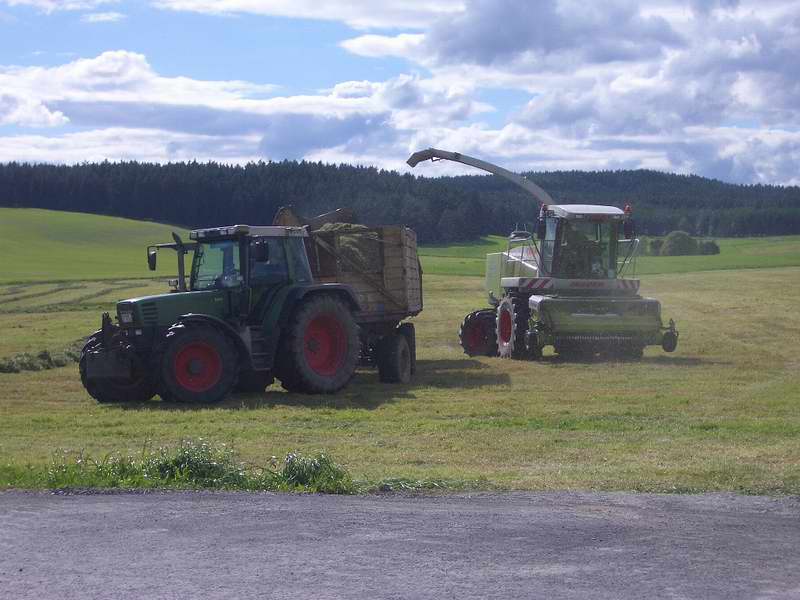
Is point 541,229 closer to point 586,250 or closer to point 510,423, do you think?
point 586,250

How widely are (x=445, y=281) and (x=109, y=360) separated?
123 feet

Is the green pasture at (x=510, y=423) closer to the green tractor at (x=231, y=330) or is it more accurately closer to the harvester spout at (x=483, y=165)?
the green tractor at (x=231, y=330)

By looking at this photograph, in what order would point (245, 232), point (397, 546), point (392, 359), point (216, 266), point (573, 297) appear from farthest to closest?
point (573, 297) → point (392, 359) → point (216, 266) → point (245, 232) → point (397, 546)

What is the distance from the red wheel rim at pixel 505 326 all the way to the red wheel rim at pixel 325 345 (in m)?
A: 6.96

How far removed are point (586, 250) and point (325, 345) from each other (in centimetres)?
757

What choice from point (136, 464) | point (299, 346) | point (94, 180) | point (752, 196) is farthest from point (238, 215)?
point (136, 464)

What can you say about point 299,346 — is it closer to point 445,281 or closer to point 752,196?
point 445,281

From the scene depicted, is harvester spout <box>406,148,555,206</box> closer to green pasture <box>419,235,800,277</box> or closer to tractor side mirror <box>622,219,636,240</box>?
tractor side mirror <box>622,219,636,240</box>

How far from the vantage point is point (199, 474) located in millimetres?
8734

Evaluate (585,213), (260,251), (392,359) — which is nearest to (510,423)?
(260,251)

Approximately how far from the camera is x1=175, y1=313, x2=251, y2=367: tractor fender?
48.1ft

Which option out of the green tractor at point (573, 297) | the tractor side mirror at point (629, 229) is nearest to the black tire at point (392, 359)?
the green tractor at point (573, 297)

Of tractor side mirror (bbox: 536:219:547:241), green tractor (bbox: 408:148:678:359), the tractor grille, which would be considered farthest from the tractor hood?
tractor side mirror (bbox: 536:219:547:241)

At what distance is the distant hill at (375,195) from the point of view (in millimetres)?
73438
